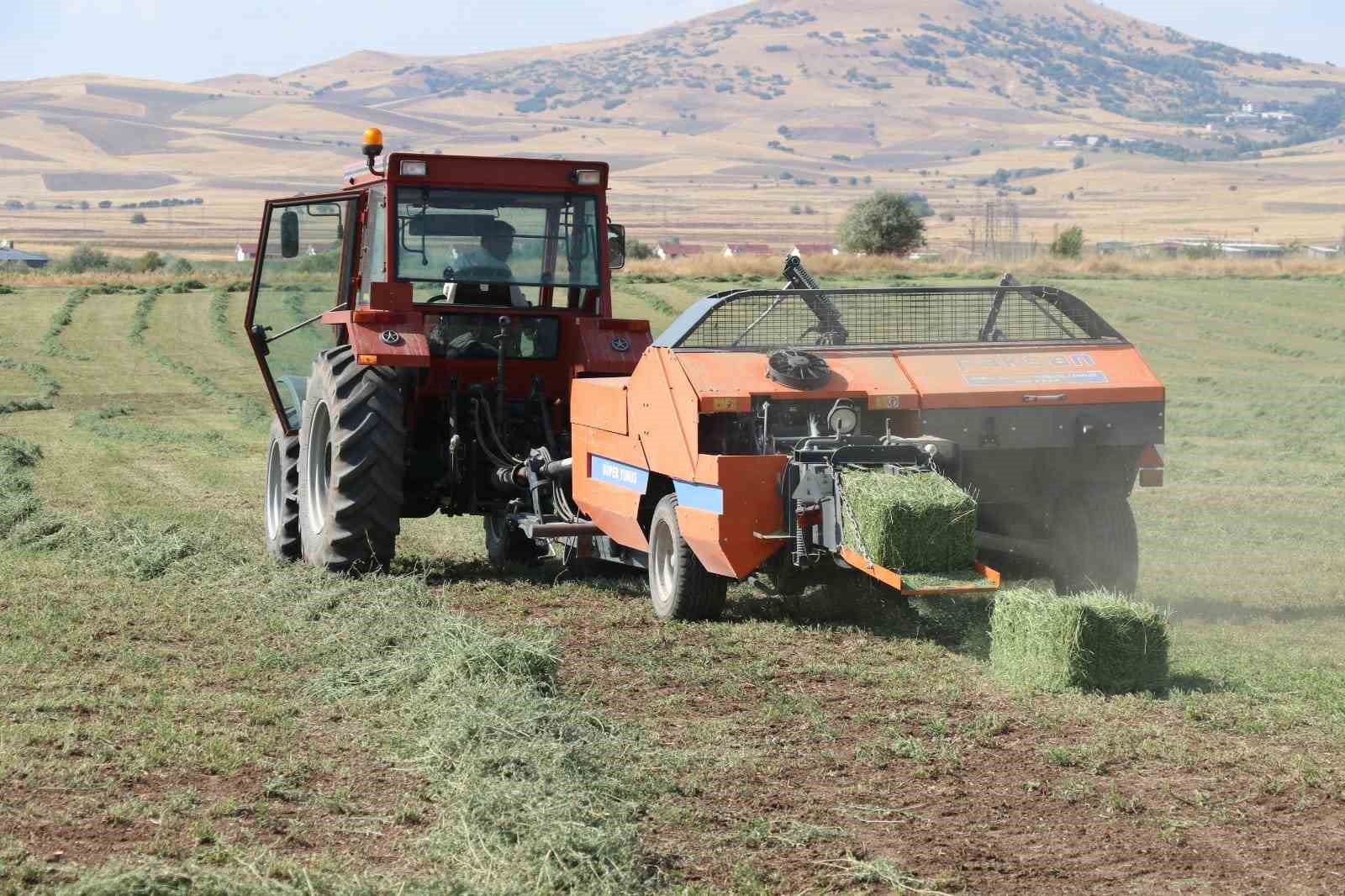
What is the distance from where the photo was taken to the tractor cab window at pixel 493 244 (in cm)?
1019

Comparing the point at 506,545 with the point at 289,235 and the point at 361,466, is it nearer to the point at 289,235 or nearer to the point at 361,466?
the point at 361,466

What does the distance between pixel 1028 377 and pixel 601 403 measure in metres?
2.42

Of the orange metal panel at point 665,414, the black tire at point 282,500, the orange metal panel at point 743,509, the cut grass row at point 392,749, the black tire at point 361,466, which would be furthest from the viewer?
the black tire at point 282,500

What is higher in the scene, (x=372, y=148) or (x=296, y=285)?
(x=372, y=148)

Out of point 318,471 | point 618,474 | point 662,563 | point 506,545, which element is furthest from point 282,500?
point 662,563

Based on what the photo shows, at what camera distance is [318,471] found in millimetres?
10531

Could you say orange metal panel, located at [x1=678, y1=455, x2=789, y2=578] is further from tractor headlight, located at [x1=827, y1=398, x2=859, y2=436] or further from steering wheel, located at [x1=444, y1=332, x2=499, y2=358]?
steering wheel, located at [x1=444, y1=332, x2=499, y2=358]

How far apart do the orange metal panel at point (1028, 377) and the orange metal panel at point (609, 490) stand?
1.60 metres

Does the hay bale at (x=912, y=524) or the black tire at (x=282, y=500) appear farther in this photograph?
the black tire at (x=282, y=500)

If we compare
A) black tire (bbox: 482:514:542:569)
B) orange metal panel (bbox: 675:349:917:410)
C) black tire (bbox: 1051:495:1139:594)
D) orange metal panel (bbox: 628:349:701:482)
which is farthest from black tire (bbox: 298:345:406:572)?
black tire (bbox: 1051:495:1139:594)

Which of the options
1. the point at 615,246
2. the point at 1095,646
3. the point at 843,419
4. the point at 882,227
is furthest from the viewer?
the point at 882,227

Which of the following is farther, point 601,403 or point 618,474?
point 601,403

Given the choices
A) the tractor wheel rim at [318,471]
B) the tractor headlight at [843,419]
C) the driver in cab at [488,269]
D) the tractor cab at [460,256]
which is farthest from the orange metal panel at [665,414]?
the tractor wheel rim at [318,471]

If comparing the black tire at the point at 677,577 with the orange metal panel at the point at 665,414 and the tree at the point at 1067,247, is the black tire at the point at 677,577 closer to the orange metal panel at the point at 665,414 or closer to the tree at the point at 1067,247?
the orange metal panel at the point at 665,414
